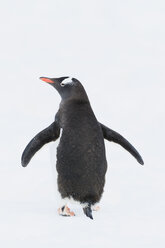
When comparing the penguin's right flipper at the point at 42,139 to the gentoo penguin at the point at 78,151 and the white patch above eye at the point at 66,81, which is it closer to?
the gentoo penguin at the point at 78,151

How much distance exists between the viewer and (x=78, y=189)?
4531 mm

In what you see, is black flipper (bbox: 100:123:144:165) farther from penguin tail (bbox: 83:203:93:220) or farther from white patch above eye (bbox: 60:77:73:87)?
penguin tail (bbox: 83:203:93:220)

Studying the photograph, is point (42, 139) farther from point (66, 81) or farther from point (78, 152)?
point (66, 81)

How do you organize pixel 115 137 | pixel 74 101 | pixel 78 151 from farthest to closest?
pixel 115 137
pixel 74 101
pixel 78 151

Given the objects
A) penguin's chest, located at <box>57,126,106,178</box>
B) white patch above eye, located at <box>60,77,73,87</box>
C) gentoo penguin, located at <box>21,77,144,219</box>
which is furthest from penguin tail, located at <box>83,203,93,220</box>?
white patch above eye, located at <box>60,77,73,87</box>

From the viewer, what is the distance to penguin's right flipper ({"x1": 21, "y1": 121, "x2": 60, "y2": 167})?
4.68 meters

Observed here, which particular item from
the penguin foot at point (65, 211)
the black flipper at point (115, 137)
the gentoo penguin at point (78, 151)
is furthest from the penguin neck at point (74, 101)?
the penguin foot at point (65, 211)

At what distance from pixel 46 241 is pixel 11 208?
98 cm

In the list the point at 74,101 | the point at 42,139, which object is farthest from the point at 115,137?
the point at 42,139

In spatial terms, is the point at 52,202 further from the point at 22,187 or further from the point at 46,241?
the point at 46,241

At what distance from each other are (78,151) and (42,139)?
36 centimetres

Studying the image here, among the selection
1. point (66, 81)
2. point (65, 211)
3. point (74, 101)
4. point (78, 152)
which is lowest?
point (65, 211)

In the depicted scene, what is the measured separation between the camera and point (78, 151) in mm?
4512

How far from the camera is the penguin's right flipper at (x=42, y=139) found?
4684 mm
